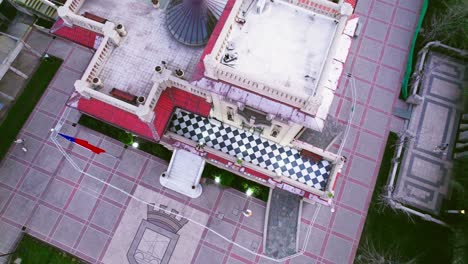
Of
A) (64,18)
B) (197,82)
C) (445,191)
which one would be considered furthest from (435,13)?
(64,18)

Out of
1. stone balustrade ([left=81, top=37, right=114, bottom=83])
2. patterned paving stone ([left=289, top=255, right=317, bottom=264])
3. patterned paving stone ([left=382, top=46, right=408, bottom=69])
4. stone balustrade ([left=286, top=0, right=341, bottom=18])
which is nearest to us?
stone balustrade ([left=286, top=0, right=341, bottom=18])

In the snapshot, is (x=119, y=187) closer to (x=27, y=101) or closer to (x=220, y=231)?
(x=220, y=231)

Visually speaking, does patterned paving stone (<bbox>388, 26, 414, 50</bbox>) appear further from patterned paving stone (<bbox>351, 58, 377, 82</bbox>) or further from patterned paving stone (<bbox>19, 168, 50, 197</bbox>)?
patterned paving stone (<bbox>19, 168, 50, 197</bbox>)

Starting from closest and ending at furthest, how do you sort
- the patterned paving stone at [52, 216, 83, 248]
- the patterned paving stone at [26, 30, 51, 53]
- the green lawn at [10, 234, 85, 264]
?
1. the green lawn at [10, 234, 85, 264]
2. the patterned paving stone at [52, 216, 83, 248]
3. the patterned paving stone at [26, 30, 51, 53]

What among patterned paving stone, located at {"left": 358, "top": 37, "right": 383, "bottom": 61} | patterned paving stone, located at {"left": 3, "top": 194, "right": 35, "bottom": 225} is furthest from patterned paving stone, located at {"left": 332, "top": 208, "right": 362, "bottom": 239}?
patterned paving stone, located at {"left": 3, "top": 194, "right": 35, "bottom": 225}

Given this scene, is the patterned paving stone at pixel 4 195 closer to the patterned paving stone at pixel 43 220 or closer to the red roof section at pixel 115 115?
the patterned paving stone at pixel 43 220

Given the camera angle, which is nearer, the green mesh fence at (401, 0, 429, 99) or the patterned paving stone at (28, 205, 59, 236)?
the patterned paving stone at (28, 205, 59, 236)

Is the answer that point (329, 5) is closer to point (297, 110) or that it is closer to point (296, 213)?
point (297, 110)
